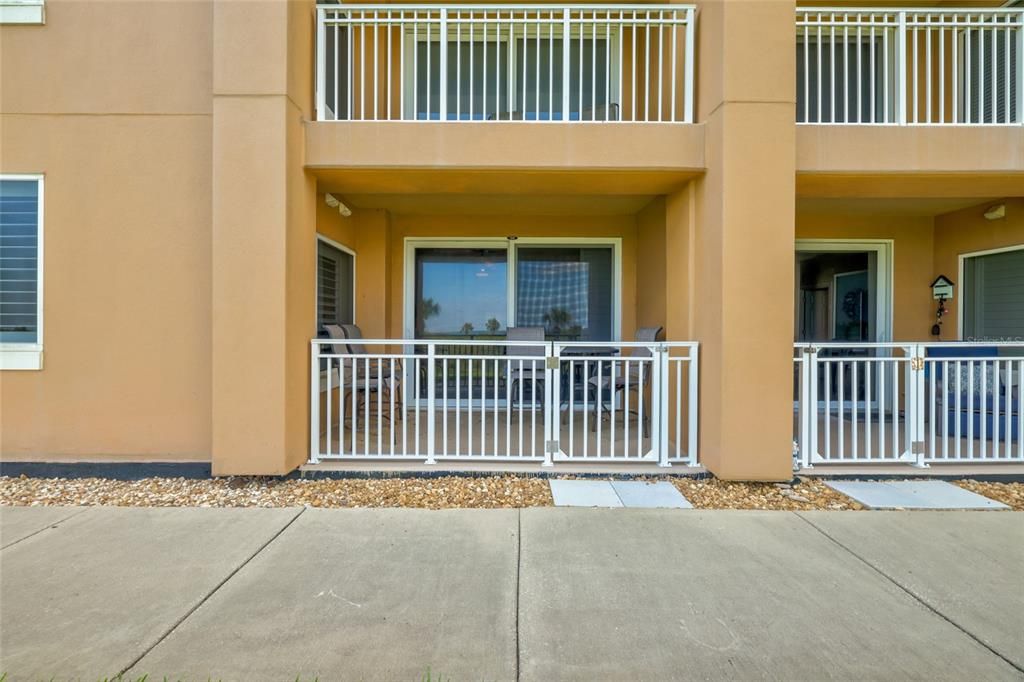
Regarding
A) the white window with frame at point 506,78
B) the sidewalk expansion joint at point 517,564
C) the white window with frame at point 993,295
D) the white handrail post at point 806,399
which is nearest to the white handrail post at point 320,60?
the white window with frame at point 506,78

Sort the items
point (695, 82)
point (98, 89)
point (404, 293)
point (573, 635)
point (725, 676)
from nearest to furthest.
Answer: point (725, 676)
point (573, 635)
point (98, 89)
point (695, 82)
point (404, 293)

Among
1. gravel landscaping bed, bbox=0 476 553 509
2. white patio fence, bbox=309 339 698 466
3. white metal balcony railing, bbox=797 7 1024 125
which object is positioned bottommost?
gravel landscaping bed, bbox=0 476 553 509

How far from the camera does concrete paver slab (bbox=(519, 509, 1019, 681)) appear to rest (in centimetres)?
218

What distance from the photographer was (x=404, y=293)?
7.04 m

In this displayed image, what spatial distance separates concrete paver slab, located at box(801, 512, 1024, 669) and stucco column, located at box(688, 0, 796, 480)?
29.3 inches

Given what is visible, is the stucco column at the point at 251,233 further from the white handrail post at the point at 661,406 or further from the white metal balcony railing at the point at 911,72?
the white metal balcony railing at the point at 911,72

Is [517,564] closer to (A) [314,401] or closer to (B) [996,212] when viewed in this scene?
(A) [314,401]

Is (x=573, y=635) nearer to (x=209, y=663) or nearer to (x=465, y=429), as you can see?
(x=209, y=663)

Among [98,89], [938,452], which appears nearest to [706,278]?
[938,452]

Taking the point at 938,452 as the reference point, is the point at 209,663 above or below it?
below

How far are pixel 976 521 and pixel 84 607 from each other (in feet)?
18.2

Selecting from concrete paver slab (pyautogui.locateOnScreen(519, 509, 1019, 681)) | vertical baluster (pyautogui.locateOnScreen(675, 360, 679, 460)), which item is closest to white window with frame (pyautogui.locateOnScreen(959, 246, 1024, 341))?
vertical baluster (pyautogui.locateOnScreen(675, 360, 679, 460))

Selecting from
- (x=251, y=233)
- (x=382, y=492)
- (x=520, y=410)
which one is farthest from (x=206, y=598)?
(x=251, y=233)

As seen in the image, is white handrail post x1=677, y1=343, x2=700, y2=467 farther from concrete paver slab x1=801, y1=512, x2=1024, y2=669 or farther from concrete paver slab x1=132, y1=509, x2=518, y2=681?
concrete paver slab x1=132, y1=509, x2=518, y2=681
